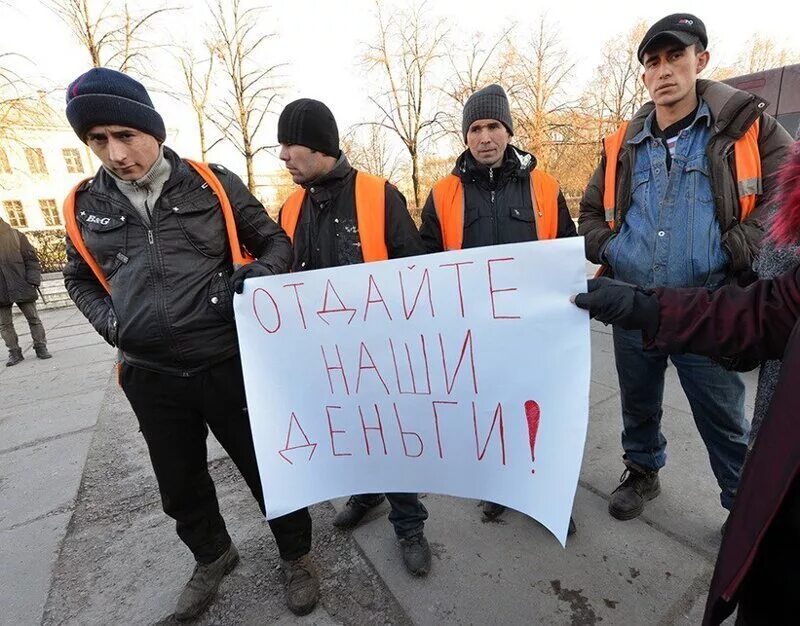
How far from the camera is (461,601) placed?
168 centimetres

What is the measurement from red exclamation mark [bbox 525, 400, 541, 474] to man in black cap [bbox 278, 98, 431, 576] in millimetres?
736

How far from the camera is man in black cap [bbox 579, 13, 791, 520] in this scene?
1.61 meters

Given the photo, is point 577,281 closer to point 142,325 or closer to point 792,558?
point 792,558

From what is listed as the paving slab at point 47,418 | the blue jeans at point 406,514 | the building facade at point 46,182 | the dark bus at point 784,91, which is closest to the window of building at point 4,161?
the paving slab at point 47,418

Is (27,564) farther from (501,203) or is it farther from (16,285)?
(16,285)

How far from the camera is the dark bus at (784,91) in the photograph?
4.20 meters

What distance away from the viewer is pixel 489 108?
2057 mm

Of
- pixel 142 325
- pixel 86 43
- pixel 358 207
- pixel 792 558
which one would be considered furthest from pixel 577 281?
pixel 86 43

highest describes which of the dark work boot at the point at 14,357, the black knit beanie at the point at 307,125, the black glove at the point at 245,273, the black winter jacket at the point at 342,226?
the black knit beanie at the point at 307,125

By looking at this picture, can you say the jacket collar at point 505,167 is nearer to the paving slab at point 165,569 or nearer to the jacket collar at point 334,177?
the jacket collar at point 334,177

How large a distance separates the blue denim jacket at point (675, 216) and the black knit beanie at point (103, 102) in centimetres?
197

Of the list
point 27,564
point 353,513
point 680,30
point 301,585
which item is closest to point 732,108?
point 680,30

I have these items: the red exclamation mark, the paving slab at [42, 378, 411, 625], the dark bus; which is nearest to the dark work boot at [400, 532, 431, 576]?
the paving slab at [42, 378, 411, 625]

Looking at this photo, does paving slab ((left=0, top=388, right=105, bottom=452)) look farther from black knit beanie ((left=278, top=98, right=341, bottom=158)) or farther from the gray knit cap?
the gray knit cap
